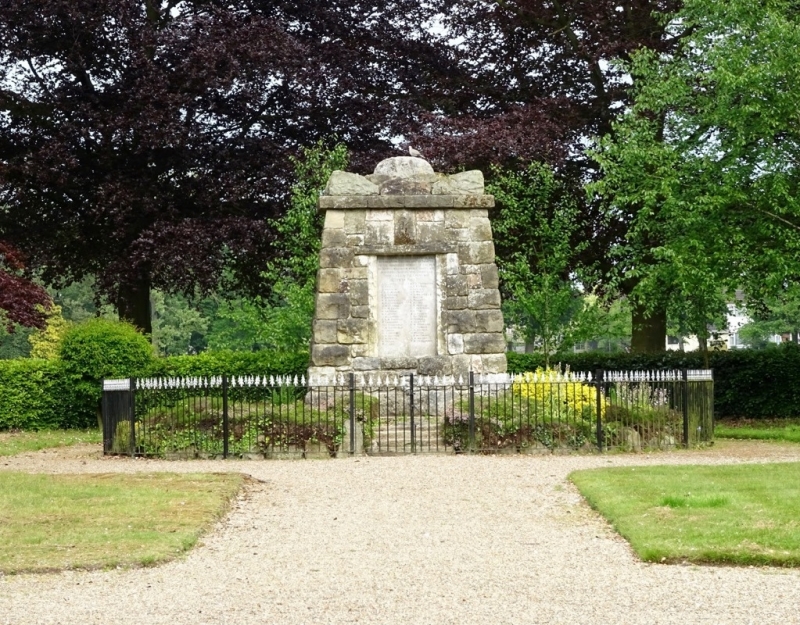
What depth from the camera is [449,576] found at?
8.67 m

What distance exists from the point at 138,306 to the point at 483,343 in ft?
41.9

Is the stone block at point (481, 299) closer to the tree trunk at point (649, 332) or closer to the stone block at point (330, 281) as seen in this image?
the stone block at point (330, 281)

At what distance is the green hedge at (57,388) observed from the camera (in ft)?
75.6

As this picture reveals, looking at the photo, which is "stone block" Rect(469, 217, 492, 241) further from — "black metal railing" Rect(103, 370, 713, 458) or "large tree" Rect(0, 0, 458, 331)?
"large tree" Rect(0, 0, 458, 331)

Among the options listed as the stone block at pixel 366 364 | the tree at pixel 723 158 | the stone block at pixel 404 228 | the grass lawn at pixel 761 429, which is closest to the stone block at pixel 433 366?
the stone block at pixel 366 364

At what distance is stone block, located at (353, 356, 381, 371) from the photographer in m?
18.9

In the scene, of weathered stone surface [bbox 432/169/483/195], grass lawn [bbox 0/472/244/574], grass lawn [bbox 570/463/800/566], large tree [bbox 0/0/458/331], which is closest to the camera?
grass lawn [bbox 570/463/800/566]

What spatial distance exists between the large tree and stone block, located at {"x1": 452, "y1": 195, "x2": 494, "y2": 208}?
7876mm

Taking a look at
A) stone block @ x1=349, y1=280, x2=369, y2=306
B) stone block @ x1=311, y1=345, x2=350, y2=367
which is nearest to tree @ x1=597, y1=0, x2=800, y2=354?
stone block @ x1=349, y1=280, x2=369, y2=306

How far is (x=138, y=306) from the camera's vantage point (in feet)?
95.7

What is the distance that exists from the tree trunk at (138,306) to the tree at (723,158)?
1161 centimetres

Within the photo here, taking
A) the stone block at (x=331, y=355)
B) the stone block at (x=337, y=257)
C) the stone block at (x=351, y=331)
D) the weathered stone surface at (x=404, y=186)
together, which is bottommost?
the stone block at (x=331, y=355)

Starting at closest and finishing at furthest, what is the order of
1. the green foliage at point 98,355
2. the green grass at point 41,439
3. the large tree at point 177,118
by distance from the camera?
the green grass at point 41,439, the green foliage at point 98,355, the large tree at point 177,118

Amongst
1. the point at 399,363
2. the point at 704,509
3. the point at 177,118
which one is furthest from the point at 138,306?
the point at 704,509
